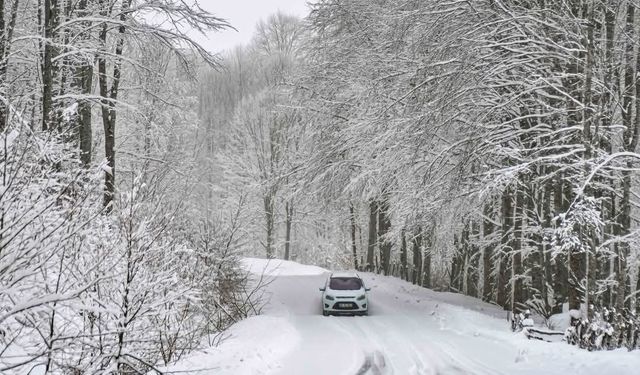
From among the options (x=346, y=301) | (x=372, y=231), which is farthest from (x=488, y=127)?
(x=372, y=231)

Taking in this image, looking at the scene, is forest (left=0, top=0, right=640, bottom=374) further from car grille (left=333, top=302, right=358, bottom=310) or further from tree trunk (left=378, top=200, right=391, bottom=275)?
car grille (left=333, top=302, right=358, bottom=310)

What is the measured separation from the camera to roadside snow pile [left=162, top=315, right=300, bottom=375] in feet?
29.7

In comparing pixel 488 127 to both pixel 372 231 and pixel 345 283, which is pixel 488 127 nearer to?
pixel 345 283

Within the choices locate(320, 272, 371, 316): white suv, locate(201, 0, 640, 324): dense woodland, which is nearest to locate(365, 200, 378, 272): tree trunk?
locate(201, 0, 640, 324): dense woodland

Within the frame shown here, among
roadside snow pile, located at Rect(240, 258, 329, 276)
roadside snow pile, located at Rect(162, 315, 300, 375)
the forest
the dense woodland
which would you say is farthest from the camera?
roadside snow pile, located at Rect(240, 258, 329, 276)

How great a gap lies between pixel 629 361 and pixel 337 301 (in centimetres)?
1137

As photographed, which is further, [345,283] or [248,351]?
[345,283]

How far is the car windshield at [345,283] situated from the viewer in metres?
19.9

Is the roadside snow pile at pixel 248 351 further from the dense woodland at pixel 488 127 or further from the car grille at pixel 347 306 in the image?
the dense woodland at pixel 488 127

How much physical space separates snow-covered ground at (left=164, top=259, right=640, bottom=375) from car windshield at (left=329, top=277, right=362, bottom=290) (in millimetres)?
1242

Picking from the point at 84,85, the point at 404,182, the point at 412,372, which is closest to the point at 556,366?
the point at 412,372

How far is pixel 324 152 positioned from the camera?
23.2 m

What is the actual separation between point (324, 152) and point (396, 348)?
1199 cm

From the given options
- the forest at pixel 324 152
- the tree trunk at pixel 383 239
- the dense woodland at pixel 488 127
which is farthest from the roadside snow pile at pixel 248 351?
the tree trunk at pixel 383 239
